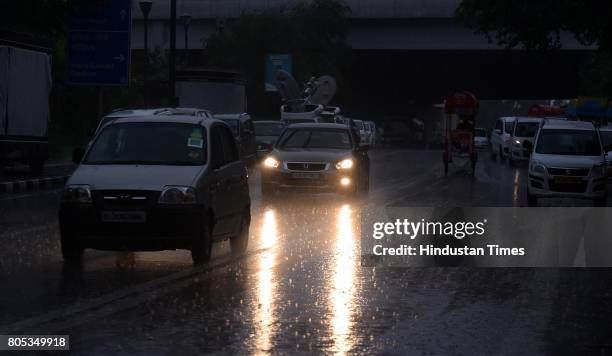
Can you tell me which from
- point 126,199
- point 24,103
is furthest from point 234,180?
point 24,103

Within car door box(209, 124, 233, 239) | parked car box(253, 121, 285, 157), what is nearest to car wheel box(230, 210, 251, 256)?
car door box(209, 124, 233, 239)

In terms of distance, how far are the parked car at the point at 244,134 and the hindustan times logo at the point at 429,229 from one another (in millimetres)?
19244

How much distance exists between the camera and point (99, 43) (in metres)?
36.3

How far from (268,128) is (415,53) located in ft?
96.8

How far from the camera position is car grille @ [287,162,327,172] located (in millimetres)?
24703

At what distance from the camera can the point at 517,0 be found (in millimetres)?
32719

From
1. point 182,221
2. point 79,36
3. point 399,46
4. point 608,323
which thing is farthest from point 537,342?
point 399,46

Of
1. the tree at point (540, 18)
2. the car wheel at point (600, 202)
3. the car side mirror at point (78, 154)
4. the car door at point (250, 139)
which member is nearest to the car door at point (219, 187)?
the car side mirror at point (78, 154)

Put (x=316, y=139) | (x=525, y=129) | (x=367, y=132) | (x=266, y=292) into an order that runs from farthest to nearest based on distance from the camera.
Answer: (x=367, y=132) → (x=525, y=129) → (x=316, y=139) → (x=266, y=292)

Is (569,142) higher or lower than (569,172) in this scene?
higher

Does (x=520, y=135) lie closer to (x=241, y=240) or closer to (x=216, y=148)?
(x=241, y=240)

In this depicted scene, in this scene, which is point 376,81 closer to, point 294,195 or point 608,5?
point 608,5

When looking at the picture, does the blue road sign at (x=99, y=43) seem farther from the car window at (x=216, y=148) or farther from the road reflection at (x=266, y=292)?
the car window at (x=216, y=148)

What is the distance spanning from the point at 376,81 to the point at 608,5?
6492cm
